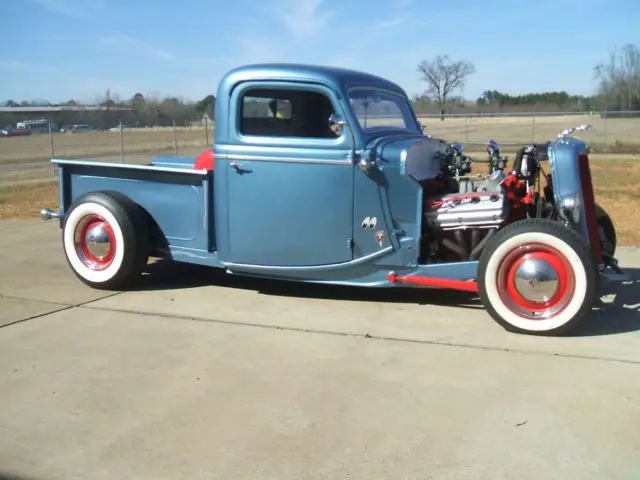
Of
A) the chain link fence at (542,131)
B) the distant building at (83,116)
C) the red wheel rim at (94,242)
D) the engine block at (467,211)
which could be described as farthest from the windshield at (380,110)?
the distant building at (83,116)

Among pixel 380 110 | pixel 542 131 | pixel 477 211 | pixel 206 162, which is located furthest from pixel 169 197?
pixel 542 131

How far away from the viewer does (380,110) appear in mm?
5441

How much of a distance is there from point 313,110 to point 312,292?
1.47 meters

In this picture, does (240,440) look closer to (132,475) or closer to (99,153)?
(132,475)

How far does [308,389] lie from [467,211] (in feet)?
6.01

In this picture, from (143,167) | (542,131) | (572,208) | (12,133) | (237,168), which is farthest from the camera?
(12,133)

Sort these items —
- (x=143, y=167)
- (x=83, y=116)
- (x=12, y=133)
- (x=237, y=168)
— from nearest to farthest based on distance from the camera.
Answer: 1. (x=237, y=168)
2. (x=143, y=167)
3. (x=12, y=133)
4. (x=83, y=116)

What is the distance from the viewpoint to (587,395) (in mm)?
3410

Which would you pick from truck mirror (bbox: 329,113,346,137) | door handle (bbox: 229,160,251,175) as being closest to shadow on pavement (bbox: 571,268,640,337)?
truck mirror (bbox: 329,113,346,137)

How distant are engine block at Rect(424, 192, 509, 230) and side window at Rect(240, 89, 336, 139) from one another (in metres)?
0.90

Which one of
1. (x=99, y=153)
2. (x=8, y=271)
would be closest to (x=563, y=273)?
(x=8, y=271)

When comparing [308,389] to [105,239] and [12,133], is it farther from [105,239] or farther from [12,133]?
[12,133]

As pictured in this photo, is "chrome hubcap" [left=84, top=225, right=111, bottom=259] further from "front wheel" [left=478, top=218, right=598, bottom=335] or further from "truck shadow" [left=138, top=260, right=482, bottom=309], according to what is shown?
"front wheel" [left=478, top=218, right=598, bottom=335]

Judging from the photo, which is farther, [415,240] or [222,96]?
[222,96]
